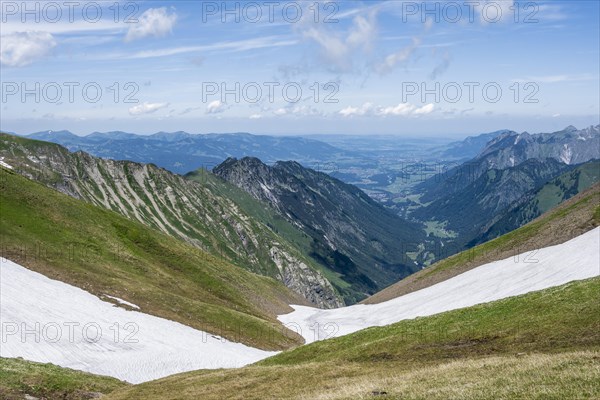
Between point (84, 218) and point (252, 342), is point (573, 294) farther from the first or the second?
point (84, 218)

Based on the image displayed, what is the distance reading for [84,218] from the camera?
111 metres

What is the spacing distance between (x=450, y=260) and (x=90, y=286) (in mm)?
79963

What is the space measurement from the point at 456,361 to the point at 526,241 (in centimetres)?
8279

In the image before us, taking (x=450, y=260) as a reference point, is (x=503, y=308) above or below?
above

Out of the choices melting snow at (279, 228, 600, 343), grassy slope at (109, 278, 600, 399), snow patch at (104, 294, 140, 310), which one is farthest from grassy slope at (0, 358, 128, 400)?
melting snow at (279, 228, 600, 343)

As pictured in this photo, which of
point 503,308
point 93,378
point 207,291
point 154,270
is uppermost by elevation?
point 503,308

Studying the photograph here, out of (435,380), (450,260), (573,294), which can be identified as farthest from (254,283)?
(435,380)

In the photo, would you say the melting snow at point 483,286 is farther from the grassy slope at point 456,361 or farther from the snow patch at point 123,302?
the snow patch at point 123,302

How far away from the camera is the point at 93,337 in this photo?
66125 millimetres

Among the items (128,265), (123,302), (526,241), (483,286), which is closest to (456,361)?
(483,286)

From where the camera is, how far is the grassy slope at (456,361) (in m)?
22.6

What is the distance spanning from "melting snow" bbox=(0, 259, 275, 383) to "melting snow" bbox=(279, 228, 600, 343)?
27284mm

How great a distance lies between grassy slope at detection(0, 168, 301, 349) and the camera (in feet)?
282

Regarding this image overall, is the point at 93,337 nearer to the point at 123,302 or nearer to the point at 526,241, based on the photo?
the point at 123,302
